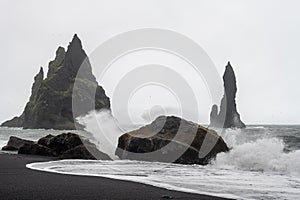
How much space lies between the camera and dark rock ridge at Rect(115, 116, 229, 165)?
19.2m

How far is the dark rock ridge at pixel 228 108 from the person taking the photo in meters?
113

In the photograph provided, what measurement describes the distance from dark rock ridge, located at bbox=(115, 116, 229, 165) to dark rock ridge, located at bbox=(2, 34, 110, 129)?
83.0 m

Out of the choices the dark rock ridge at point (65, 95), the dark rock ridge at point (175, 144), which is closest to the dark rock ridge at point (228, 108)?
the dark rock ridge at point (65, 95)

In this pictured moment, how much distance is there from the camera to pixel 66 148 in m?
24.3

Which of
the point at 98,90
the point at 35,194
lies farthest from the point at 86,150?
the point at 98,90

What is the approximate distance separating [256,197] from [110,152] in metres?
17.3

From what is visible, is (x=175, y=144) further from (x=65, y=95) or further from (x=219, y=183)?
(x=65, y=95)

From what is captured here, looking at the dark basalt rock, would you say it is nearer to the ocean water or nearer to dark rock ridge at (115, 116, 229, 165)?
dark rock ridge at (115, 116, 229, 165)

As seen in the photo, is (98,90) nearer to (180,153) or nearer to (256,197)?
(180,153)

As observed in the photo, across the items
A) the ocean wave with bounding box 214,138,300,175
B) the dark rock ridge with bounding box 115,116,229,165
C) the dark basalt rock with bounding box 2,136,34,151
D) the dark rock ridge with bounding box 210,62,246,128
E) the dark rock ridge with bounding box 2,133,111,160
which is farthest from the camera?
the dark rock ridge with bounding box 210,62,246,128

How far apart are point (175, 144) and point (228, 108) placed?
97190 millimetres

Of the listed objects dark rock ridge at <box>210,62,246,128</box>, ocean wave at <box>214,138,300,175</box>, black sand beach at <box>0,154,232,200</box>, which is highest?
dark rock ridge at <box>210,62,246,128</box>

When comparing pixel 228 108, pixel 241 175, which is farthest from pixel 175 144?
pixel 228 108

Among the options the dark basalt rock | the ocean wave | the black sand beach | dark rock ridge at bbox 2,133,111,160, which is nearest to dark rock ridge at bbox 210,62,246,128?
the dark basalt rock
